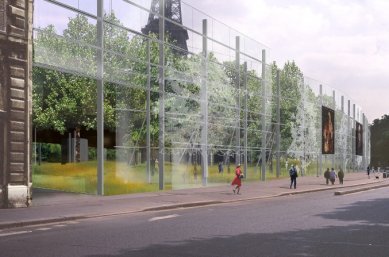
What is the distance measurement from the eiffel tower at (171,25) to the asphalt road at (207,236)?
16.4 metres

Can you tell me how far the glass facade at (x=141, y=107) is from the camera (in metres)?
27.0

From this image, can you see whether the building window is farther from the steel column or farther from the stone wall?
the steel column

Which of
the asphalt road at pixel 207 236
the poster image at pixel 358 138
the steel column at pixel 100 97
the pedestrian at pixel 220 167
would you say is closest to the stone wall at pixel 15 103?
the asphalt road at pixel 207 236

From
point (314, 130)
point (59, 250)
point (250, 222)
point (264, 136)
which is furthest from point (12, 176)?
point (314, 130)

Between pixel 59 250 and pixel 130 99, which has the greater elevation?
pixel 130 99

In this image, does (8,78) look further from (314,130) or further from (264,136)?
(314,130)

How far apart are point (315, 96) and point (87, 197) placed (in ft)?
174

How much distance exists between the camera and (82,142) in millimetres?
28625

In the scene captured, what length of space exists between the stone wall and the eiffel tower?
12.0 m

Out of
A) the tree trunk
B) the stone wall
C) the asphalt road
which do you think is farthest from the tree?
the asphalt road

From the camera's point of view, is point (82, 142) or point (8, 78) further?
point (82, 142)

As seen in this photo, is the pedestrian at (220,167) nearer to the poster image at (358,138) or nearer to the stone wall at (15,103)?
the stone wall at (15,103)

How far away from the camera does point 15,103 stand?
21109 millimetres

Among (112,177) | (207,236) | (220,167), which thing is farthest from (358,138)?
(207,236)
